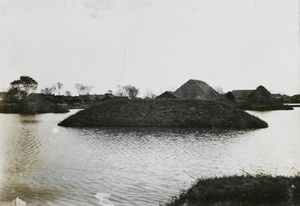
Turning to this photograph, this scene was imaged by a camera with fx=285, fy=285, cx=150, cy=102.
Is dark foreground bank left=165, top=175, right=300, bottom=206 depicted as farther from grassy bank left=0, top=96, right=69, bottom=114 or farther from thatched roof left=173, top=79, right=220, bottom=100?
grassy bank left=0, top=96, right=69, bottom=114

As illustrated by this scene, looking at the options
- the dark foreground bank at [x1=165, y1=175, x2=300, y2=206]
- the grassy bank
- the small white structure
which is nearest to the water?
the small white structure

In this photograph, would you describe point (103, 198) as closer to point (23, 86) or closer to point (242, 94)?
point (23, 86)

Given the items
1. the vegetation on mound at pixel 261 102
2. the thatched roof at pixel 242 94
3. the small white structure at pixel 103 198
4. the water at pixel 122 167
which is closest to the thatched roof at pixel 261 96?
the vegetation on mound at pixel 261 102

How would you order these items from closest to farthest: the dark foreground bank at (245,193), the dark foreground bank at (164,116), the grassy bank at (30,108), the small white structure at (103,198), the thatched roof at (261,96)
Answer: the dark foreground bank at (245,193) < the small white structure at (103,198) < the dark foreground bank at (164,116) < the grassy bank at (30,108) < the thatched roof at (261,96)

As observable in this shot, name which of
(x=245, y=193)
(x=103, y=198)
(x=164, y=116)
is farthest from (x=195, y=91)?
(x=245, y=193)

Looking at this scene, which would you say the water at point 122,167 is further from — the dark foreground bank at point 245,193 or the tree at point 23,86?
the tree at point 23,86

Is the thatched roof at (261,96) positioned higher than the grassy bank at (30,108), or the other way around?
the thatched roof at (261,96)

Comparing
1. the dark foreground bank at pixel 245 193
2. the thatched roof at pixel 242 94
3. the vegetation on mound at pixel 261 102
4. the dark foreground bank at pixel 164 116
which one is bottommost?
the dark foreground bank at pixel 245 193

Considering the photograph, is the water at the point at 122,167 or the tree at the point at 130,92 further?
the tree at the point at 130,92

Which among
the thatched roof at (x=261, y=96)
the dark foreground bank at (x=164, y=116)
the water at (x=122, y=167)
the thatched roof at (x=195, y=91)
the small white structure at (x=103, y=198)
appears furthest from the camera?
the thatched roof at (x=261, y=96)
